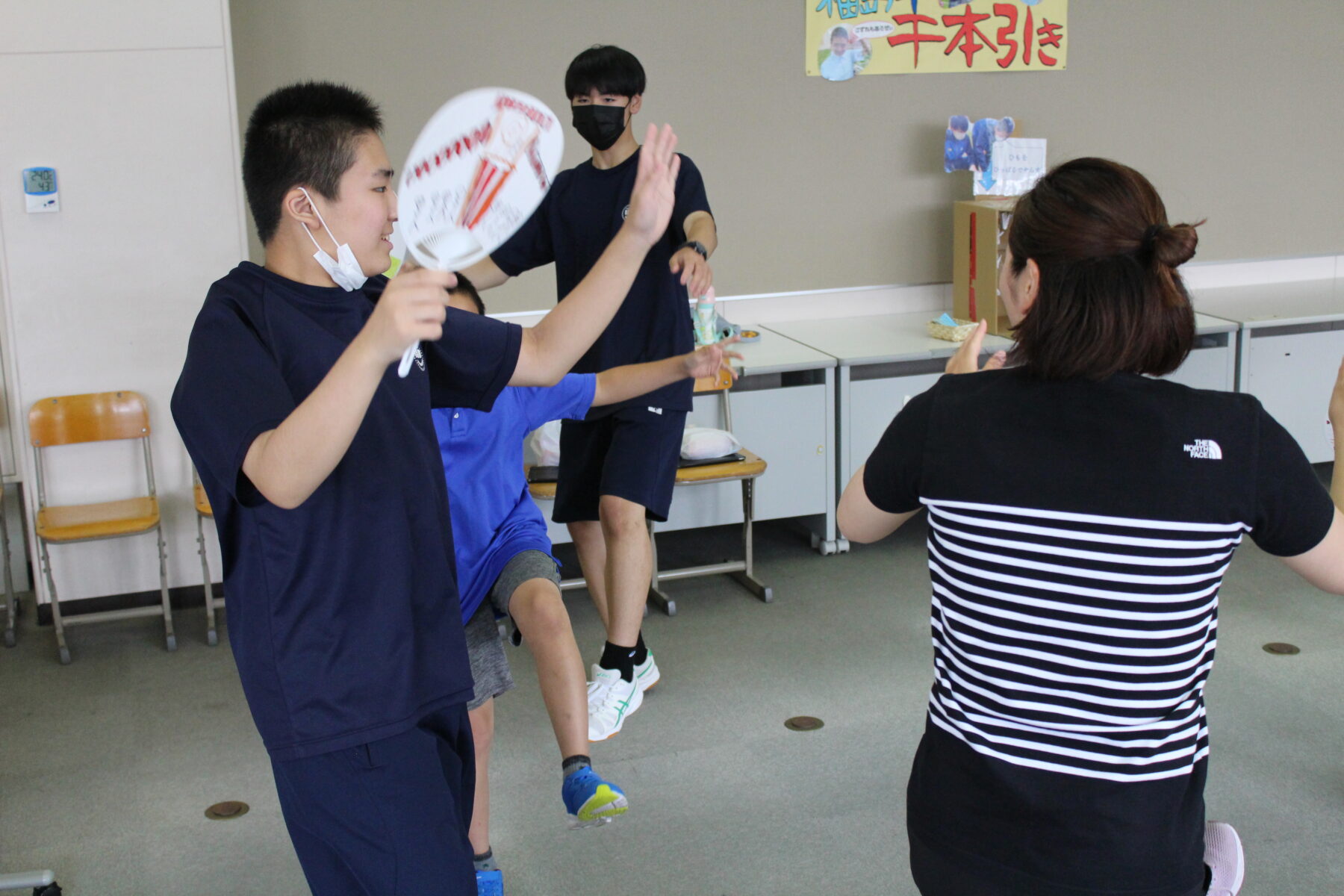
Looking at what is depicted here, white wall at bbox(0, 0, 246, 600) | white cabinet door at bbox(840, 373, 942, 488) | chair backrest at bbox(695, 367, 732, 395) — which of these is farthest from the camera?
white cabinet door at bbox(840, 373, 942, 488)

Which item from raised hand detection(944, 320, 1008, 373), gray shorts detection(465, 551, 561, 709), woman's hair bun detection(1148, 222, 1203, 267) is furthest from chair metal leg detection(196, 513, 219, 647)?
woman's hair bun detection(1148, 222, 1203, 267)

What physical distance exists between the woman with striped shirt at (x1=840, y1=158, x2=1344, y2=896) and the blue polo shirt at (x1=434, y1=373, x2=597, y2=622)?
1222 mm

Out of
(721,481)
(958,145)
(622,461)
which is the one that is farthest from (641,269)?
(958,145)

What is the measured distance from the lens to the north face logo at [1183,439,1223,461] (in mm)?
1224

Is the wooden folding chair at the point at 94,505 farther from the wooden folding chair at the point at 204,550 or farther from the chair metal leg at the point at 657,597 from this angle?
the chair metal leg at the point at 657,597

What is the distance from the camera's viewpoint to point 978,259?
5.01m

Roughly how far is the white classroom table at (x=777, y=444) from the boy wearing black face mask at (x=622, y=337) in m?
1.20

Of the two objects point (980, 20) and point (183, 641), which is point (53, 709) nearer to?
point (183, 641)

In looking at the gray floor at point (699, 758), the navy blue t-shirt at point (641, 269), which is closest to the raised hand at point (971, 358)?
the gray floor at point (699, 758)

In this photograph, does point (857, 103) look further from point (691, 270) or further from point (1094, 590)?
point (1094, 590)

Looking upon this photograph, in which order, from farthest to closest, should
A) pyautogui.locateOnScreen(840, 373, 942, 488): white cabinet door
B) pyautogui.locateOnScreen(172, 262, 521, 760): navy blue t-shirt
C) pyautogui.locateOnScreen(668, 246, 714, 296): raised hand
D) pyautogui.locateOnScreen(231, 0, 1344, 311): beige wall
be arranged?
pyautogui.locateOnScreen(840, 373, 942, 488): white cabinet door, pyautogui.locateOnScreen(231, 0, 1344, 311): beige wall, pyautogui.locateOnScreen(668, 246, 714, 296): raised hand, pyautogui.locateOnScreen(172, 262, 521, 760): navy blue t-shirt

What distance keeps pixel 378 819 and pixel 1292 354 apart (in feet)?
15.7

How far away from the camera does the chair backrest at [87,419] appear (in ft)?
13.0

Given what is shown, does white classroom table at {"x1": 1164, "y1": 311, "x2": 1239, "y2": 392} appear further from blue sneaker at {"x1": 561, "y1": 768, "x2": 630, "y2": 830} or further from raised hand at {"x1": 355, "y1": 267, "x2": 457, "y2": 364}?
raised hand at {"x1": 355, "y1": 267, "x2": 457, "y2": 364}
